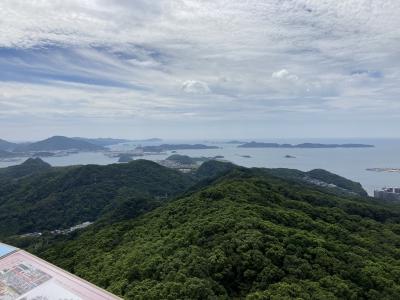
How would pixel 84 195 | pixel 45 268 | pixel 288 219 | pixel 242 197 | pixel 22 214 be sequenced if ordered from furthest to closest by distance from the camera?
1. pixel 84 195
2. pixel 22 214
3. pixel 242 197
4. pixel 288 219
5. pixel 45 268

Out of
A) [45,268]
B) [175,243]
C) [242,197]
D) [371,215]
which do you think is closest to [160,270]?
[175,243]

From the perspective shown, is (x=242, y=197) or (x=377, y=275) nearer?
(x=377, y=275)

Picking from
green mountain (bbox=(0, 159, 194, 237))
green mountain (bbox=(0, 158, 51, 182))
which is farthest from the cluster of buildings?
green mountain (bbox=(0, 158, 51, 182))

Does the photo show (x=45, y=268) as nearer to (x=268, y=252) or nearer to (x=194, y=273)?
(x=194, y=273)

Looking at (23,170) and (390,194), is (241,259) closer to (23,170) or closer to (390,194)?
(390,194)

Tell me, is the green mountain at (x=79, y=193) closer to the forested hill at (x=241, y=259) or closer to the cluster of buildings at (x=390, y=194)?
the forested hill at (x=241, y=259)

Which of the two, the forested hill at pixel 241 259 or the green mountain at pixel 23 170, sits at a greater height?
the forested hill at pixel 241 259

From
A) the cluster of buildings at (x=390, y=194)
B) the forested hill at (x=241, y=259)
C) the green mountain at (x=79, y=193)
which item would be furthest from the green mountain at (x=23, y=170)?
the cluster of buildings at (x=390, y=194)

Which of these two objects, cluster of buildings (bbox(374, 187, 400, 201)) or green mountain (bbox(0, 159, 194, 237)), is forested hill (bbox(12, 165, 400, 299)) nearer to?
green mountain (bbox(0, 159, 194, 237))
